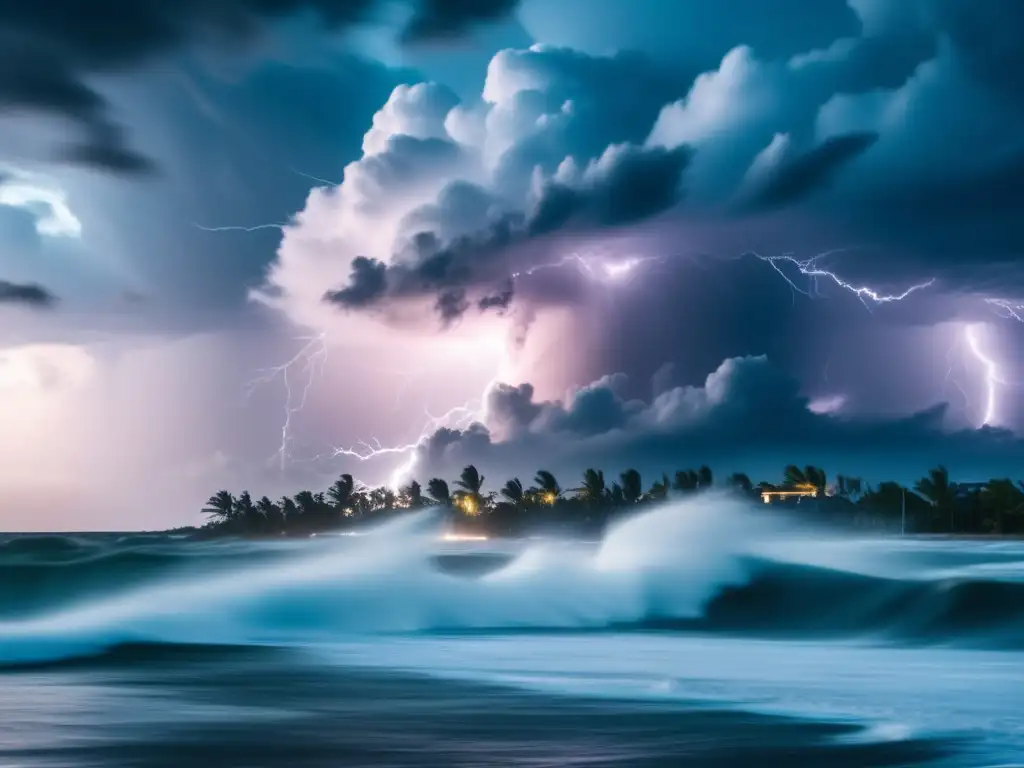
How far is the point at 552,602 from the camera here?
47500 millimetres

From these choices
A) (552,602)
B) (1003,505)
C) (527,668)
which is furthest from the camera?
(1003,505)

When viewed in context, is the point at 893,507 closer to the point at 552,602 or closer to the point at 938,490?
the point at 938,490

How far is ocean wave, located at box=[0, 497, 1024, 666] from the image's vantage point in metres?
37.6

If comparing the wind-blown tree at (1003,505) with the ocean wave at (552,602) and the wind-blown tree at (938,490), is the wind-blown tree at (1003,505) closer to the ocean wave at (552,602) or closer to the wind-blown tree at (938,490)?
the wind-blown tree at (938,490)

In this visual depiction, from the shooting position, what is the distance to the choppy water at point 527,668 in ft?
58.3

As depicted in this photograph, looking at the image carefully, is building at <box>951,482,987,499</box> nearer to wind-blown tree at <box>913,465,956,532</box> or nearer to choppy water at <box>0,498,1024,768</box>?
wind-blown tree at <box>913,465,956,532</box>

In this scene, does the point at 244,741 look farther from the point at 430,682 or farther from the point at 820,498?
the point at 820,498

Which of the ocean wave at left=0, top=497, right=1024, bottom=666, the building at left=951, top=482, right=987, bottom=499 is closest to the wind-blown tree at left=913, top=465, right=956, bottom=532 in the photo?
the building at left=951, top=482, right=987, bottom=499

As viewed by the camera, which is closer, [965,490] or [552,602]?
[552,602]

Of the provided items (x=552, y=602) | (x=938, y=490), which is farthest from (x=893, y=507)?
(x=552, y=602)

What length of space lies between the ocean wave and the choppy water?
17cm

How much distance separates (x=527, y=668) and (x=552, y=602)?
64.4 feet

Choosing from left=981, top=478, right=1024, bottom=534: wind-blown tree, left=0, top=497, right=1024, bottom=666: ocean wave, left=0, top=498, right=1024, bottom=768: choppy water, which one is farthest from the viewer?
left=981, top=478, right=1024, bottom=534: wind-blown tree

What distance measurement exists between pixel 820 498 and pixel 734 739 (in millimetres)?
179898
